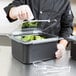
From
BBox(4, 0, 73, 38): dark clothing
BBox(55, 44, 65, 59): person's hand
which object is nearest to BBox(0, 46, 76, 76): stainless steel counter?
BBox(55, 44, 65, 59): person's hand

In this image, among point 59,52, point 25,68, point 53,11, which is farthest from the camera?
point 53,11

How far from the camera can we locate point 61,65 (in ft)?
3.08

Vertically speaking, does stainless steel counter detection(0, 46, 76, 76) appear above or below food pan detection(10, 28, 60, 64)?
below

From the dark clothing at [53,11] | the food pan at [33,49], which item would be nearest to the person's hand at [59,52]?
the food pan at [33,49]

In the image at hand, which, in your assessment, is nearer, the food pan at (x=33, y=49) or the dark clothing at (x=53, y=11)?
the food pan at (x=33, y=49)

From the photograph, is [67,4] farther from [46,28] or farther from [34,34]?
[34,34]

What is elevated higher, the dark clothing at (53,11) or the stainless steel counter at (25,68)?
the dark clothing at (53,11)

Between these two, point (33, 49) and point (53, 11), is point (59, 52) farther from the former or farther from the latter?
point (53, 11)

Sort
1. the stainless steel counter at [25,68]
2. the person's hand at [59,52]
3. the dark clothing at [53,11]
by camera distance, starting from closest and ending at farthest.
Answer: the stainless steel counter at [25,68] → the person's hand at [59,52] → the dark clothing at [53,11]

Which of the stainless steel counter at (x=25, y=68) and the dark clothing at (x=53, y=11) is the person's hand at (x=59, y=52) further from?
the dark clothing at (x=53, y=11)

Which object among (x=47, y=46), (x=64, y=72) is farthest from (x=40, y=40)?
(x=64, y=72)

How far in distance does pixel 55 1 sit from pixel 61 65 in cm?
69

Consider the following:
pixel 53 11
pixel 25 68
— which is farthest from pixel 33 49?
pixel 53 11

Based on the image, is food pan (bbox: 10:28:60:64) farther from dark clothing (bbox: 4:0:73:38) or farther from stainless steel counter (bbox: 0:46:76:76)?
dark clothing (bbox: 4:0:73:38)
